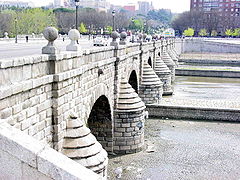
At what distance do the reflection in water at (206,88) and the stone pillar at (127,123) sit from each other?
55.3 feet

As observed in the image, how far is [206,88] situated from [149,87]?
53.3 feet

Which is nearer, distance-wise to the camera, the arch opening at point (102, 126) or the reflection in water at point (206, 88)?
the arch opening at point (102, 126)

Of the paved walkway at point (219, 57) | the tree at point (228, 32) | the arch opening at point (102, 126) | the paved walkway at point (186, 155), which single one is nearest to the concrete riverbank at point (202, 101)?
the paved walkway at point (186, 155)

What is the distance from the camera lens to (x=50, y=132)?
10.6 meters

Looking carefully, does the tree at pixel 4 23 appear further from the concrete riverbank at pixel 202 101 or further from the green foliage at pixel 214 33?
the green foliage at pixel 214 33

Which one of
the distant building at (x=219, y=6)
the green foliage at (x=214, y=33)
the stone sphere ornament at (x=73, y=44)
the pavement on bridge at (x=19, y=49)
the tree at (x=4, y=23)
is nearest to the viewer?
the stone sphere ornament at (x=73, y=44)

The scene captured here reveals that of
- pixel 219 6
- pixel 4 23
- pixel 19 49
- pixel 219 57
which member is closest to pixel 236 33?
pixel 219 6

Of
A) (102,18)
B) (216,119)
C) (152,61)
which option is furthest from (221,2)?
(216,119)

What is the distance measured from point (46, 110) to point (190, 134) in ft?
55.0

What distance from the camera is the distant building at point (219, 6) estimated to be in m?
139

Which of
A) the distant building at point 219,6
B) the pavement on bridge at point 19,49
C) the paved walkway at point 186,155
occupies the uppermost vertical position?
the distant building at point 219,6

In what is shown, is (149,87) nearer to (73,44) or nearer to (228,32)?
(73,44)

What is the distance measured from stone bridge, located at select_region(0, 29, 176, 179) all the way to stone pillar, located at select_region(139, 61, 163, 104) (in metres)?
5.30

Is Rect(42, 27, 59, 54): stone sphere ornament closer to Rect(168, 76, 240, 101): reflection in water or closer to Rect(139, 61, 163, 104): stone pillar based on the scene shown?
Rect(139, 61, 163, 104): stone pillar
